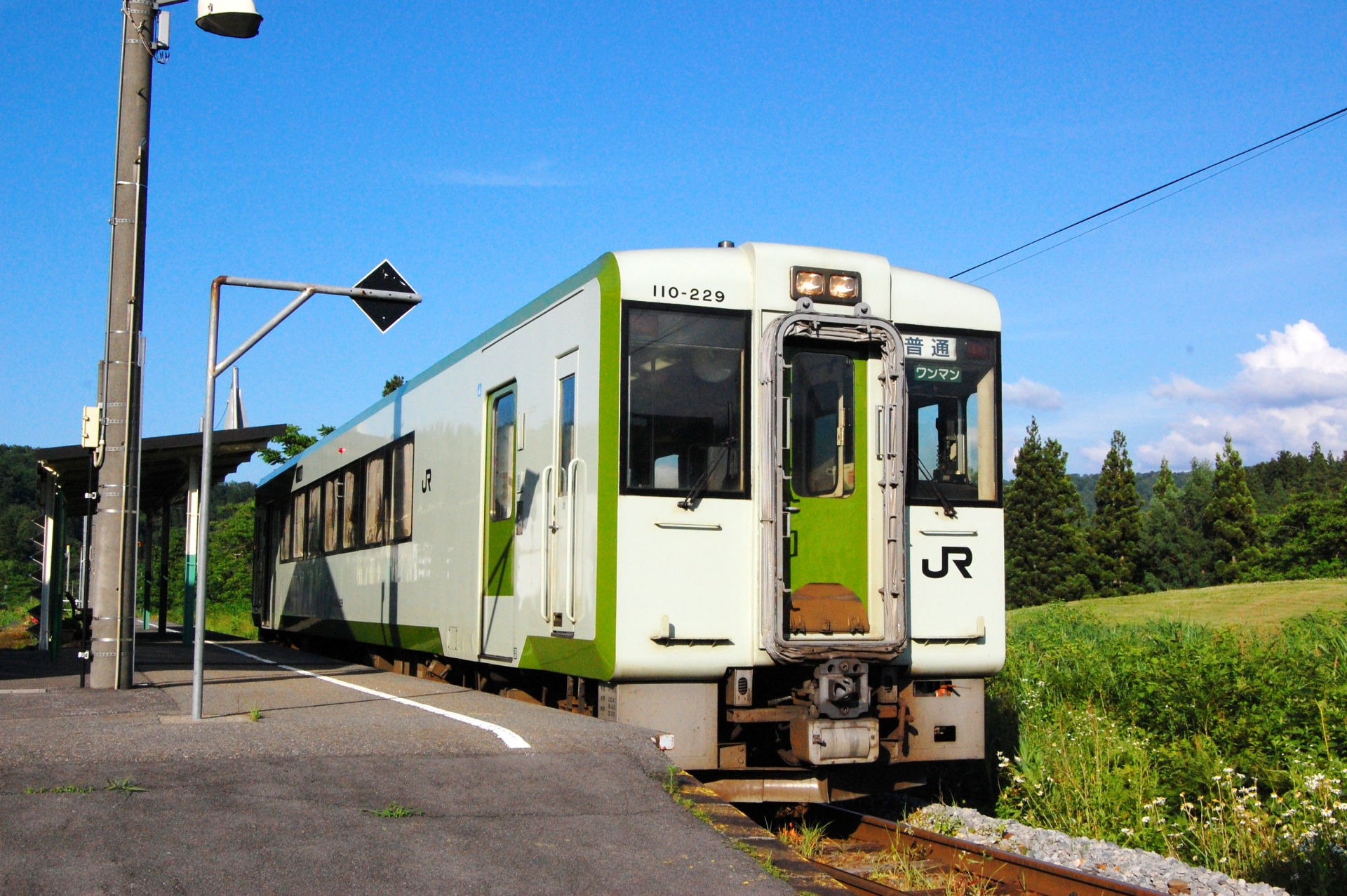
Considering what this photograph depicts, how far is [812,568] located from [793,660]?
2.07 ft

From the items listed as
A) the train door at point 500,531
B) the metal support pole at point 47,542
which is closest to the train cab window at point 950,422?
the train door at point 500,531

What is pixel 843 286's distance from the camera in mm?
7645

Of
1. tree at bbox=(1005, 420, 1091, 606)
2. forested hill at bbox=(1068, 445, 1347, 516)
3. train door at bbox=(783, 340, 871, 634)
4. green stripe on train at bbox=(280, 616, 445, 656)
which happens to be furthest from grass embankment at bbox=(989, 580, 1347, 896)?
forested hill at bbox=(1068, 445, 1347, 516)

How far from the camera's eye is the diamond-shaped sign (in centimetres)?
868

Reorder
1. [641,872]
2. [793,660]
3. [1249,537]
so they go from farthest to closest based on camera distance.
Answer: [1249,537], [793,660], [641,872]

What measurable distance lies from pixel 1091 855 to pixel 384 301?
5820mm

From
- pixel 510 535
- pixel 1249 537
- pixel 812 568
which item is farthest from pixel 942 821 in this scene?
pixel 1249 537

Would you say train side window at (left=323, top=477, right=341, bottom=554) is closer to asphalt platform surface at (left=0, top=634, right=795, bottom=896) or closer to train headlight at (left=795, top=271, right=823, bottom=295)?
asphalt platform surface at (left=0, top=634, right=795, bottom=896)

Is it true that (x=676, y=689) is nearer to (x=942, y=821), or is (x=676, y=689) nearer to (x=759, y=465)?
(x=759, y=465)

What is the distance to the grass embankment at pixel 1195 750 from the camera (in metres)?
7.71

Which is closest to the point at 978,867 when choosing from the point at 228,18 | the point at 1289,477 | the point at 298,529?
the point at 228,18

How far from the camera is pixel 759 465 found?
23.9 feet

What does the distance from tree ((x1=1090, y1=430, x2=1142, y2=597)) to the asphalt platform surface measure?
2672 inches

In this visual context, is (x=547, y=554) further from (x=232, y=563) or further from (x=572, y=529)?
(x=232, y=563)
